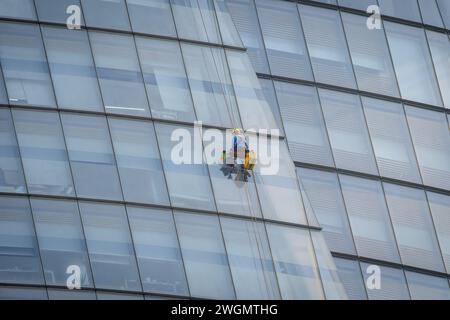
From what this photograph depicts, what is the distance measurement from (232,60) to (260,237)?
23.0 ft

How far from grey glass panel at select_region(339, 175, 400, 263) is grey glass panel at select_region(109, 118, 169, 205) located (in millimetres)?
6736

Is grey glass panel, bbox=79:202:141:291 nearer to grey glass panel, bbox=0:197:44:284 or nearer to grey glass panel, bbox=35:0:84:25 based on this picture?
grey glass panel, bbox=0:197:44:284

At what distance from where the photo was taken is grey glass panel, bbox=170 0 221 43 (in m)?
52.5

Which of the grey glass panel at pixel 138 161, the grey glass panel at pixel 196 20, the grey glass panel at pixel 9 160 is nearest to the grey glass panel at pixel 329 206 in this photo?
the grey glass panel at pixel 138 161

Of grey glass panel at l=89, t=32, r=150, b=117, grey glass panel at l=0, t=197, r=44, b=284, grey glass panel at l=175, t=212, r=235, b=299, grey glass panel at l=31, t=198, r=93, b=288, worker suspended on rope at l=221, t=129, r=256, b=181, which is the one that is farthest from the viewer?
grey glass panel at l=89, t=32, r=150, b=117

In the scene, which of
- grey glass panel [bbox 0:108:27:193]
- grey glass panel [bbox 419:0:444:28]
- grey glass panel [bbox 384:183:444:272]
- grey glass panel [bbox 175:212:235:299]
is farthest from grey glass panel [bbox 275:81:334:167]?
grey glass panel [bbox 0:108:27:193]

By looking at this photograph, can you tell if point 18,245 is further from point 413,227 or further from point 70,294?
point 413,227

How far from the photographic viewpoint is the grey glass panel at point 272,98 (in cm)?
5212

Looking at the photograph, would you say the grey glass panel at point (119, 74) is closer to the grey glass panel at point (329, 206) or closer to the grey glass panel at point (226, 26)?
the grey glass panel at point (226, 26)

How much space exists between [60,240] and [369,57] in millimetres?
13930

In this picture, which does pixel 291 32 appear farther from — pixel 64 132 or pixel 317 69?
pixel 64 132

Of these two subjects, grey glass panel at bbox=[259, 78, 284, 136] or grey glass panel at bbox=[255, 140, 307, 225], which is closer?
grey glass panel at bbox=[255, 140, 307, 225]

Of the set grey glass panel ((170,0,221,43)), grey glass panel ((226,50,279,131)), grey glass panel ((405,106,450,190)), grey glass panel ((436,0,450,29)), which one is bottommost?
grey glass panel ((405,106,450,190))

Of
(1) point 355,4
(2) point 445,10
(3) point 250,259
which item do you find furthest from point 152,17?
(2) point 445,10
